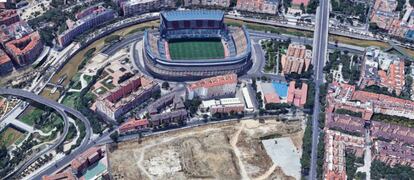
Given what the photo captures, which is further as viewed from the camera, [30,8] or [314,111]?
[30,8]

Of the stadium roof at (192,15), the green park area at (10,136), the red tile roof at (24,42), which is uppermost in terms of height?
the stadium roof at (192,15)

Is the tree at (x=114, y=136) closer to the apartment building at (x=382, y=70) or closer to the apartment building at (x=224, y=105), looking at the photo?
the apartment building at (x=224, y=105)

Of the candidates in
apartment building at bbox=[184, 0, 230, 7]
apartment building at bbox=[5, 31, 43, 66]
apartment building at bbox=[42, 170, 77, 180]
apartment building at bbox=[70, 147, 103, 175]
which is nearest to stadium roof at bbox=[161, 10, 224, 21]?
apartment building at bbox=[184, 0, 230, 7]

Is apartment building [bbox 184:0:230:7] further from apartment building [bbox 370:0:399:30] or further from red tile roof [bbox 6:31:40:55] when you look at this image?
red tile roof [bbox 6:31:40:55]

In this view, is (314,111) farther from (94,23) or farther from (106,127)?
(94,23)

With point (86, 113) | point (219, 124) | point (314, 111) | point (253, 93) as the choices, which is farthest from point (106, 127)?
point (314, 111)

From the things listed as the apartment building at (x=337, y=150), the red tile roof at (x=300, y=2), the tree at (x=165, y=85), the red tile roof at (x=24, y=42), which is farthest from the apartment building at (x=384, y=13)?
the red tile roof at (x=24, y=42)
